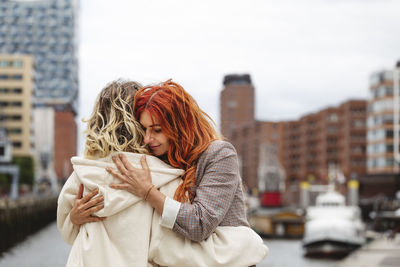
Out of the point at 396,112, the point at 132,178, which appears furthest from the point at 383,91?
the point at 132,178

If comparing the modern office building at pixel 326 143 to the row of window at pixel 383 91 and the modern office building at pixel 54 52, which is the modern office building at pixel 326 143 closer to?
the row of window at pixel 383 91

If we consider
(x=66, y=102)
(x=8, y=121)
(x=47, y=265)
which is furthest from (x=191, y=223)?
(x=66, y=102)

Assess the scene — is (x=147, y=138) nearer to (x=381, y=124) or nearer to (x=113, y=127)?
(x=113, y=127)

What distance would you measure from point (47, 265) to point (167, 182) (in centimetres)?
3303

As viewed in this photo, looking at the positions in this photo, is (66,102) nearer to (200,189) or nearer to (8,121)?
(8,121)

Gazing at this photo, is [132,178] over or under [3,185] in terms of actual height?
over

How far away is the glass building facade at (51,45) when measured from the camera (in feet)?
527

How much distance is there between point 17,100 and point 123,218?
107331 millimetres

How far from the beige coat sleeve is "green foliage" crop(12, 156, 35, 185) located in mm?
96165

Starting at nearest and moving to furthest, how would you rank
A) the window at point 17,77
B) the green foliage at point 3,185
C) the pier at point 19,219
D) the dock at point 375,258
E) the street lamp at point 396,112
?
1. the dock at point 375,258
2. the pier at point 19,219
3. the street lamp at point 396,112
4. the green foliage at point 3,185
5. the window at point 17,77

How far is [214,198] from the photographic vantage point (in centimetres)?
338

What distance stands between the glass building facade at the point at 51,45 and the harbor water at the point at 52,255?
10805 cm

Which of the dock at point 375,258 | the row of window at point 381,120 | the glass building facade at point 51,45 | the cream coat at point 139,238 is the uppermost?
the glass building facade at point 51,45

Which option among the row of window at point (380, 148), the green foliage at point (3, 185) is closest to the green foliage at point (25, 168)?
the green foliage at point (3, 185)
